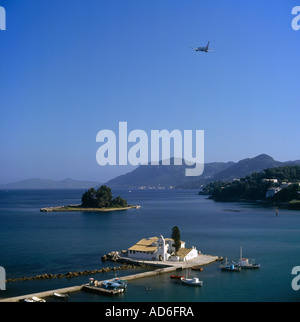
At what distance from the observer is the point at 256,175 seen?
145500 millimetres

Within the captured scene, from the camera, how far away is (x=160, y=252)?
3203cm

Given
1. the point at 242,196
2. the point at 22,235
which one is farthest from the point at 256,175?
the point at 22,235

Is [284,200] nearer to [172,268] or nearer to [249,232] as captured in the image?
[249,232]

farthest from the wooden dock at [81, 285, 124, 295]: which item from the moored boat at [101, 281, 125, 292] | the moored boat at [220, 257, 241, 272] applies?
the moored boat at [220, 257, 241, 272]

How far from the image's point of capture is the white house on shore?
104 feet

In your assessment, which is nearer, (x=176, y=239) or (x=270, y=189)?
(x=176, y=239)

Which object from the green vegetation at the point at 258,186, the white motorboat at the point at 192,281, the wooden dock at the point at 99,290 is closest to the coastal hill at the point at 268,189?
the green vegetation at the point at 258,186

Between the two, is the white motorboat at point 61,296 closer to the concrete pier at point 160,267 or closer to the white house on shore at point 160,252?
the concrete pier at point 160,267

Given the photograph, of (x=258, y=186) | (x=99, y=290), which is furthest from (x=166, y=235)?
(x=258, y=186)

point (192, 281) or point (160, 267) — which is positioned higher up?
point (192, 281)

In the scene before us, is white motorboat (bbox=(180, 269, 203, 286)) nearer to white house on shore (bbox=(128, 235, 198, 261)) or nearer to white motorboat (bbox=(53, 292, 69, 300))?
white house on shore (bbox=(128, 235, 198, 261))

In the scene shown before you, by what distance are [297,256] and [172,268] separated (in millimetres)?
12941

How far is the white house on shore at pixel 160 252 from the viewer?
3169cm

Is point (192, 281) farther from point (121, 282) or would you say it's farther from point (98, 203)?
point (98, 203)
